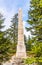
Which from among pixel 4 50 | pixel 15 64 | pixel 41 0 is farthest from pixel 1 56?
pixel 41 0

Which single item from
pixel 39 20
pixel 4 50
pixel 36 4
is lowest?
pixel 4 50

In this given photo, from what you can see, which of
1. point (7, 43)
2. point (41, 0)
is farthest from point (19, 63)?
point (41, 0)

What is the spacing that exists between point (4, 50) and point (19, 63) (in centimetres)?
683

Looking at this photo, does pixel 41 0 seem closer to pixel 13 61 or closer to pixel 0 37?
pixel 0 37

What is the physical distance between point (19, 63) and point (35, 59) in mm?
19325

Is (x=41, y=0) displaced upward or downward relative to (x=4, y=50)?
upward

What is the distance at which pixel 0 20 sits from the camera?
1244 inches

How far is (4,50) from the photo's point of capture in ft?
95.8

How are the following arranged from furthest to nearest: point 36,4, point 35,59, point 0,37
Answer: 1. point 0,37
2. point 36,4
3. point 35,59

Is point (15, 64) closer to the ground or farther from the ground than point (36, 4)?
closer to the ground

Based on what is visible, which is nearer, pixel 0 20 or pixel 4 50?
pixel 4 50

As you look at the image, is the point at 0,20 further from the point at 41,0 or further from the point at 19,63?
the point at 41,0

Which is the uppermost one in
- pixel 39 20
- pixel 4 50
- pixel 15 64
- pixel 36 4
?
pixel 36 4

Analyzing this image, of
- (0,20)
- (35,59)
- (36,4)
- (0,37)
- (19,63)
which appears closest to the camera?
(35,59)
